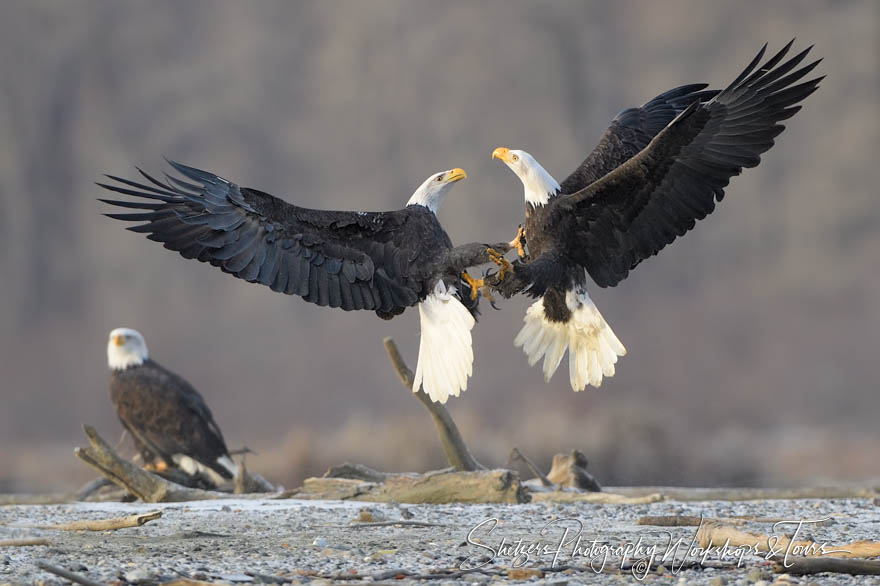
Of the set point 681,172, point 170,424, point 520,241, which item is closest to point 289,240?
point 520,241

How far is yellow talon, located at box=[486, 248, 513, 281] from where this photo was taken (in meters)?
4.24

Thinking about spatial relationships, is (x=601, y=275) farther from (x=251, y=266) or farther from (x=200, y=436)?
(x=200, y=436)

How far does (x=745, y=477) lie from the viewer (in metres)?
11.6

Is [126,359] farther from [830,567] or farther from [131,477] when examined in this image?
[830,567]

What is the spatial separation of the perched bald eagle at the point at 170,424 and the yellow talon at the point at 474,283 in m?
3.78

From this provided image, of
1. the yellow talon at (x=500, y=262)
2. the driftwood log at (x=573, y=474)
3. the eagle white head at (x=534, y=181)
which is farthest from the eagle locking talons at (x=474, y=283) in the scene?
the driftwood log at (x=573, y=474)

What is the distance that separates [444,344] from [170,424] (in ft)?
11.8

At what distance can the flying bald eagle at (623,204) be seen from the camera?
4.54 meters

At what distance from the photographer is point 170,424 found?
307 inches

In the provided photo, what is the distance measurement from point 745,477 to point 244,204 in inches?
325

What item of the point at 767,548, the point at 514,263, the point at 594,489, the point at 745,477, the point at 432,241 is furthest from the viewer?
the point at 745,477

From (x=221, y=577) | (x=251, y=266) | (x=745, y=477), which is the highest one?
(x=745, y=477)

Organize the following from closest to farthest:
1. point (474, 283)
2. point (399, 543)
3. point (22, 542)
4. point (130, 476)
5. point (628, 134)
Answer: point (22, 542), point (399, 543), point (474, 283), point (628, 134), point (130, 476)

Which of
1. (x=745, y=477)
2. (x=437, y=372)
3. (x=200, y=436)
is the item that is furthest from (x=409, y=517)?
(x=745, y=477)
